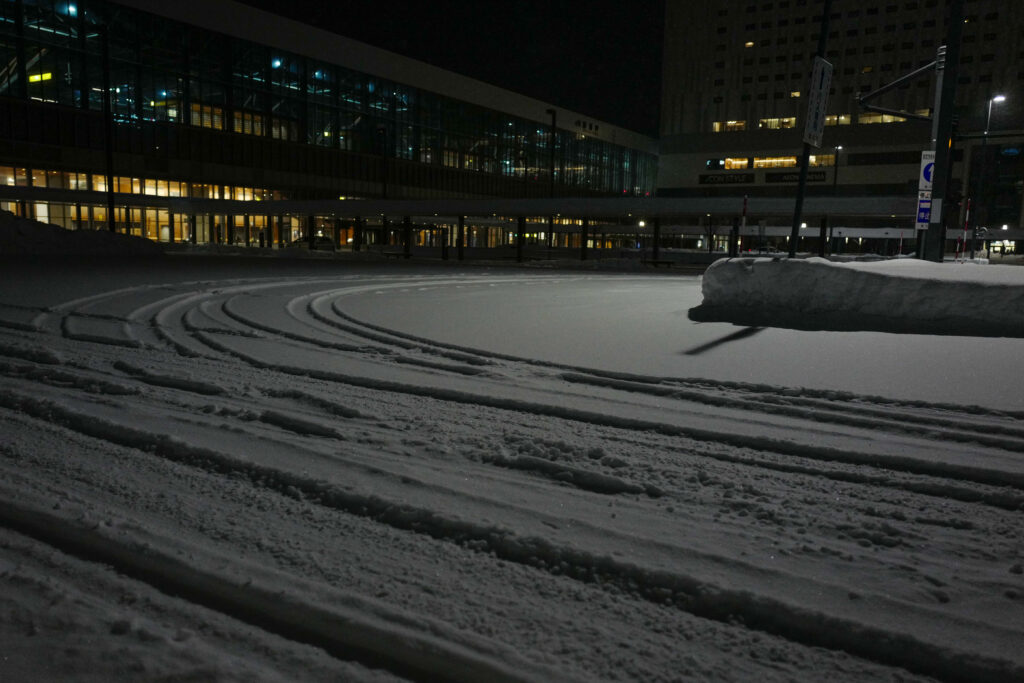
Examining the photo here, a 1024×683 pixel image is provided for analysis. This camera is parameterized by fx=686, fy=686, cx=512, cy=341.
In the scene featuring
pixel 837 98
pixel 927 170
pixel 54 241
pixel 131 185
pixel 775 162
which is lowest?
pixel 54 241

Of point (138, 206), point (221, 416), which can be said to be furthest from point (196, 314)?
point (138, 206)

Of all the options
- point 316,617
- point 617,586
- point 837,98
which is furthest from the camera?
point 837,98

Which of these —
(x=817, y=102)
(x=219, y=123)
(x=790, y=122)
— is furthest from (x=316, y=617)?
(x=790, y=122)

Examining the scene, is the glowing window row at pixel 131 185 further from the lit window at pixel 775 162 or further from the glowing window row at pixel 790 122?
the glowing window row at pixel 790 122

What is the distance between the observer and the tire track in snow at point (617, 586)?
2400 mm

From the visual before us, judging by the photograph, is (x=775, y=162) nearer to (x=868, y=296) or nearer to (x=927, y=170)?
(x=927, y=170)

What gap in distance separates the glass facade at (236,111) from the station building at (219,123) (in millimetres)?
117

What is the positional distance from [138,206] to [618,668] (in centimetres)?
6049

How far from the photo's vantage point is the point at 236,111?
6109 cm

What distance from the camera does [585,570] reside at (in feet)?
9.74

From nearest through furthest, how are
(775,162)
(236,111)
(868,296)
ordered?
1. (868,296)
2. (236,111)
3. (775,162)

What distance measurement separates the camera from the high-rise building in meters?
77.4

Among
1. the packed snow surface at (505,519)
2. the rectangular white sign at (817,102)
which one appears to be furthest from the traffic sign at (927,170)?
the packed snow surface at (505,519)

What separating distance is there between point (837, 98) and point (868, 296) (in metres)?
92.1
